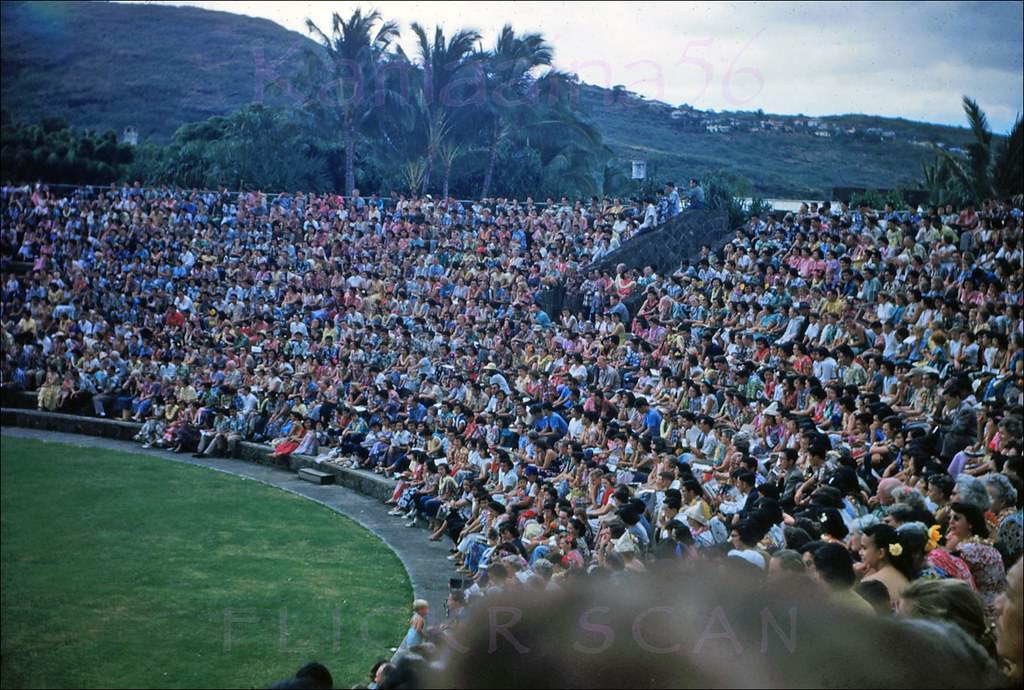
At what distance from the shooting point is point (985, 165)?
78.9ft

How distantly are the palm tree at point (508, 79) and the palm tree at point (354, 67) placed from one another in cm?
493

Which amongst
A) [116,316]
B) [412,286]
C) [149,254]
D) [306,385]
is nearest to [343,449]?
[306,385]

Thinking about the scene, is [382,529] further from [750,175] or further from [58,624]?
[750,175]

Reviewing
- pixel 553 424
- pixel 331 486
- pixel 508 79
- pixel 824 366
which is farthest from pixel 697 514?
pixel 508 79

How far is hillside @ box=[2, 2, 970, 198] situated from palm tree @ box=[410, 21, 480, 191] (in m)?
5.95

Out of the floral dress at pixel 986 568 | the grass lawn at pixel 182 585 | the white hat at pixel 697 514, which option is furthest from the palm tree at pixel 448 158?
the floral dress at pixel 986 568

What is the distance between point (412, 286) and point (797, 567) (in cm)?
2061

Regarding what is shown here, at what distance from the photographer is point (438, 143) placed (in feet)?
103

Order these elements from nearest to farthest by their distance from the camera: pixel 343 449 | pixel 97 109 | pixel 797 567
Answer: pixel 797 567 → pixel 343 449 → pixel 97 109

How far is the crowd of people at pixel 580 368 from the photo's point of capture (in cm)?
831

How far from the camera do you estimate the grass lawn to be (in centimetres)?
1059

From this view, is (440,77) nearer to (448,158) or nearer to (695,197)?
(448,158)

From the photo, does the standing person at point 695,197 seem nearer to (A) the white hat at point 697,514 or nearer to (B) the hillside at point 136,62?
(A) the white hat at point 697,514

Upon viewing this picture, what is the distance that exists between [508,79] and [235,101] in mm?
67313
